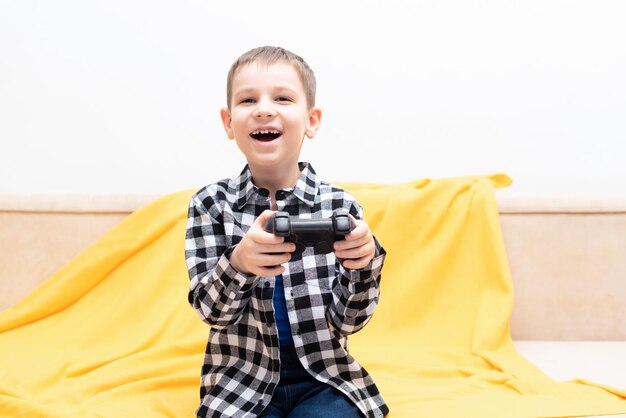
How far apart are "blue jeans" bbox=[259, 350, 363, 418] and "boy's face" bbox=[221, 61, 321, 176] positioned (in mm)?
292

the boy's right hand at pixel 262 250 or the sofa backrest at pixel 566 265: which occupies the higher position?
the boy's right hand at pixel 262 250

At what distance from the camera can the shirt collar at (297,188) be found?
0.99m

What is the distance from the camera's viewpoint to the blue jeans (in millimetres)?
910

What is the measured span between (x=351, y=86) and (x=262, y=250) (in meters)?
1.11

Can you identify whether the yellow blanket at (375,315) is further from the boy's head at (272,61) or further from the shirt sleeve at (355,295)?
the boy's head at (272,61)

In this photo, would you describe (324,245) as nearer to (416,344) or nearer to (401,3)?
(416,344)

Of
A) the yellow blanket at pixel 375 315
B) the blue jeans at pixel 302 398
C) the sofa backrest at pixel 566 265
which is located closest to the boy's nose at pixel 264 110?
the blue jeans at pixel 302 398

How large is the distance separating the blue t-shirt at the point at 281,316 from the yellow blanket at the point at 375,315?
0.31 metres

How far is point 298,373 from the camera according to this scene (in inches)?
37.9

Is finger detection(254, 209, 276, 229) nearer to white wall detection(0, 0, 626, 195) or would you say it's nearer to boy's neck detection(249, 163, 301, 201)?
boy's neck detection(249, 163, 301, 201)

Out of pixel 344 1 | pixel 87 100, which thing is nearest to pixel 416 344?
pixel 344 1

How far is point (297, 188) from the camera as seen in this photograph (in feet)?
3.26

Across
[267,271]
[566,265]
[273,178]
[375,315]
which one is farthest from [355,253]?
[566,265]

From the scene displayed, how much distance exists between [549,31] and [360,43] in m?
0.52
